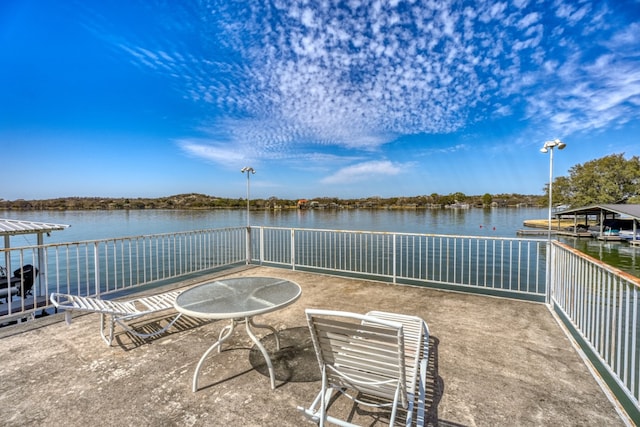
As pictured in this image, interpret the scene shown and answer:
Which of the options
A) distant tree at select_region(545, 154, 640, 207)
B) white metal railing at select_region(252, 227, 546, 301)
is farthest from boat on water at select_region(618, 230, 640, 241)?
distant tree at select_region(545, 154, 640, 207)

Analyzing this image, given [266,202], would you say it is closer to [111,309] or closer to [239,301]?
[111,309]

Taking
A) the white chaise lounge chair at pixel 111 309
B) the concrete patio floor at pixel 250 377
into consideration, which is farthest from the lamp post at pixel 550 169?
the white chaise lounge chair at pixel 111 309

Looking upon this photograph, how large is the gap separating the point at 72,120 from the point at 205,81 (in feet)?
29.1

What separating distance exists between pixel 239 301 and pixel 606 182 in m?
52.2

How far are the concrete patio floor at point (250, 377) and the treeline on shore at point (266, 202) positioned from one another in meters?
40.3

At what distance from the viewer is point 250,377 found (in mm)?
2262

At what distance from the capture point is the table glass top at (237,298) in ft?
6.98

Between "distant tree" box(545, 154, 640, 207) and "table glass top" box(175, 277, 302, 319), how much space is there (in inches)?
1987

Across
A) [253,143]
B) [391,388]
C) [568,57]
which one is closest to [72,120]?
[253,143]

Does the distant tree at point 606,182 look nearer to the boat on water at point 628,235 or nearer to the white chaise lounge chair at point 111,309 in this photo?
the boat on water at point 628,235

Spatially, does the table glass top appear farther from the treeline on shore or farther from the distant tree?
the distant tree

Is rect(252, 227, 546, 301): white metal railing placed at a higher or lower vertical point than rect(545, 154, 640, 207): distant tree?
lower

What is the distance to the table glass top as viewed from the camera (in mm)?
2129

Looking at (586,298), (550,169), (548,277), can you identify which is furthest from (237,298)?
(550,169)
